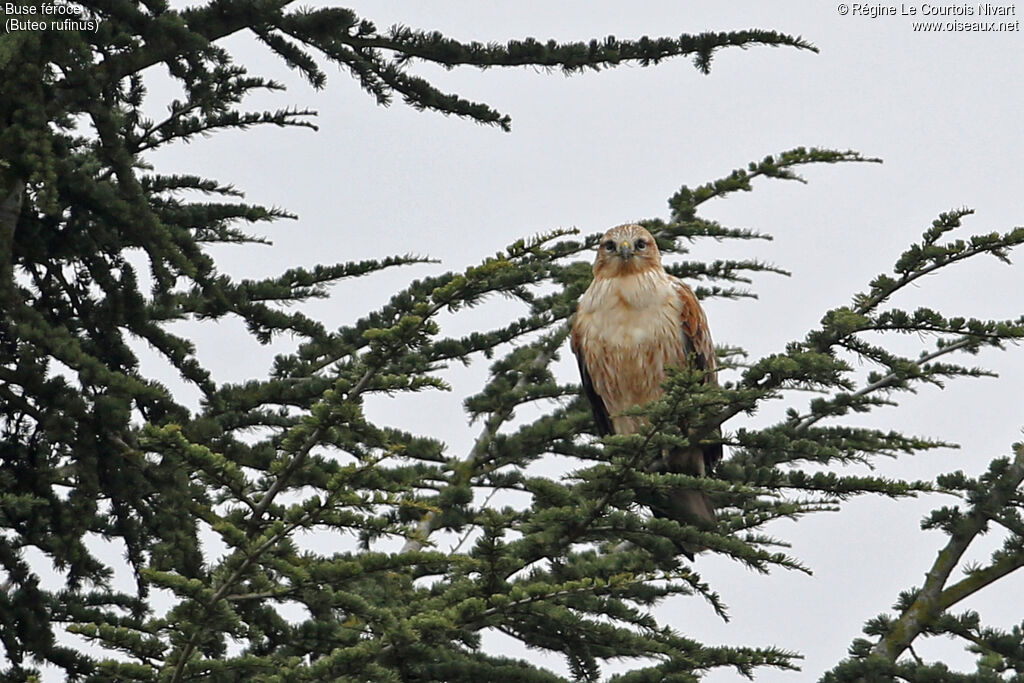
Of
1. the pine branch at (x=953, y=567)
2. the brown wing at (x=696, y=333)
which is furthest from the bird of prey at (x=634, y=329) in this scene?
the pine branch at (x=953, y=567)

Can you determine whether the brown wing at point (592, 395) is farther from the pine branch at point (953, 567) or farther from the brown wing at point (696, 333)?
the pine branch at point (953, 567)

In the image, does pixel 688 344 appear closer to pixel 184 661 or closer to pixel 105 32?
pixel 105 32

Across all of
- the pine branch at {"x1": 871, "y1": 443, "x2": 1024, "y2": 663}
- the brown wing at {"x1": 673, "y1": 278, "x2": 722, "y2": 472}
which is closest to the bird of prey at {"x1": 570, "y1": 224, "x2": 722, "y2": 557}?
the brown wing at {"x1": 673, "y1": 278, "x2": 722, "y2": 472}

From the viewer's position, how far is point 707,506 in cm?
615

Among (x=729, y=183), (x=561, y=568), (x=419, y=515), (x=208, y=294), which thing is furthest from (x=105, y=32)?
(x=729, y=183)

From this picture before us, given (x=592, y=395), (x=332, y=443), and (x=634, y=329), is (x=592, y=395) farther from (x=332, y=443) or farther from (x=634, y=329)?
(x=332, y=443)

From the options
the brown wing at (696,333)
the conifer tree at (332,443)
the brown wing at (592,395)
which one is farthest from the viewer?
the brown wing at (696,333)

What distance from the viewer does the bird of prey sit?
280 inches

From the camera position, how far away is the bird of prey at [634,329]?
23.4 feet

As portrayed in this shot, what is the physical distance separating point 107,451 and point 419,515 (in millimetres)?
1329

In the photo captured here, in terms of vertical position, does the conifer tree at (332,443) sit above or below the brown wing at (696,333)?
below

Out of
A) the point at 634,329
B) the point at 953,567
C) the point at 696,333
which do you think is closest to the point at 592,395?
the point at 634,329

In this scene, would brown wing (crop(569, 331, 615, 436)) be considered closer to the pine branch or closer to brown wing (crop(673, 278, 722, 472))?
brown wing (crop(673, 278, 722, 472))

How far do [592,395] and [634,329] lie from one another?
0.42 meters
